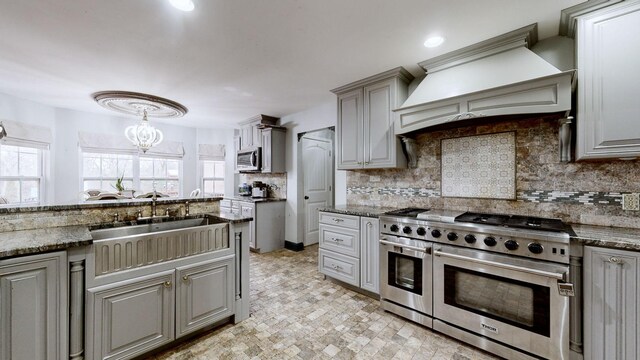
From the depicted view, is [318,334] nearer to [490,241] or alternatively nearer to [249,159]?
[490,241]

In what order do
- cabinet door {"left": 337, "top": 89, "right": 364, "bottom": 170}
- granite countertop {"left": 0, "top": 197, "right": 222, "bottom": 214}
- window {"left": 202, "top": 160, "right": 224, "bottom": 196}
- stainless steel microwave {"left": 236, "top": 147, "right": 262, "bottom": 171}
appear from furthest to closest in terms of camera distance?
window {"left": 202, "top": 160, "right": 224, "bottom": 196} < stainless steel microwave {"left": 236, "top": 147, "right": 262, "bottom": 171} < cabinet door {"left": 337, "top": 89, "right": 364, "bottom": 170} < granite countertop {"left": 0, "top": 197, "right": 222, "bottom": 214}

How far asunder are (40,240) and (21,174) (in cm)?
365

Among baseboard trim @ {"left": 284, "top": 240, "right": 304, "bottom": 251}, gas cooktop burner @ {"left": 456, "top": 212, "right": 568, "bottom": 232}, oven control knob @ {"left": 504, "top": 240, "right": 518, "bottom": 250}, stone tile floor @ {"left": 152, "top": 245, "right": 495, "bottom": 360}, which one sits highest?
gas cooktop burner @ {"left": 456, "top": 212, "right": 568, "bottom": 232}

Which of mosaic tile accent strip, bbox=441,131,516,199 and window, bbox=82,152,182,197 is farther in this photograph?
window, bbox=82,152,182,197

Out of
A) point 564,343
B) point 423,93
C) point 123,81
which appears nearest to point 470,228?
point 564,343

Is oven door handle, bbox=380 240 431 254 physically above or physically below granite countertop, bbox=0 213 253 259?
below

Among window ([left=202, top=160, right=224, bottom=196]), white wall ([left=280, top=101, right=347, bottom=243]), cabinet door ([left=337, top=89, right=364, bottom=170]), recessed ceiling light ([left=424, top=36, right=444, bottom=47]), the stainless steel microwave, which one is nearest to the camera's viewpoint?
recessed ceiling light ([left=424, top=36, right=444, bottom=47])

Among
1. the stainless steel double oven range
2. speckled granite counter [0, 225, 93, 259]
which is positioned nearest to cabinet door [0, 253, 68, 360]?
speckled granite counter [0, 225, 93, 259]

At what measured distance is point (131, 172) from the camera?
5152 mm

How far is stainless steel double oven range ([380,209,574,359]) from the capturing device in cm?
162

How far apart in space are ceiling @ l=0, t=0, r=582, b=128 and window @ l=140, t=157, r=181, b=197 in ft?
7.32

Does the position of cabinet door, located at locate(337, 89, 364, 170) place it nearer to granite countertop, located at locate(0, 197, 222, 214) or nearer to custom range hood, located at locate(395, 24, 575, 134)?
custom range hood, located at locate(395, 24, 575, 134)

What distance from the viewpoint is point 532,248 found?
65.5 inches

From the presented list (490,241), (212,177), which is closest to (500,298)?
(490,241)
